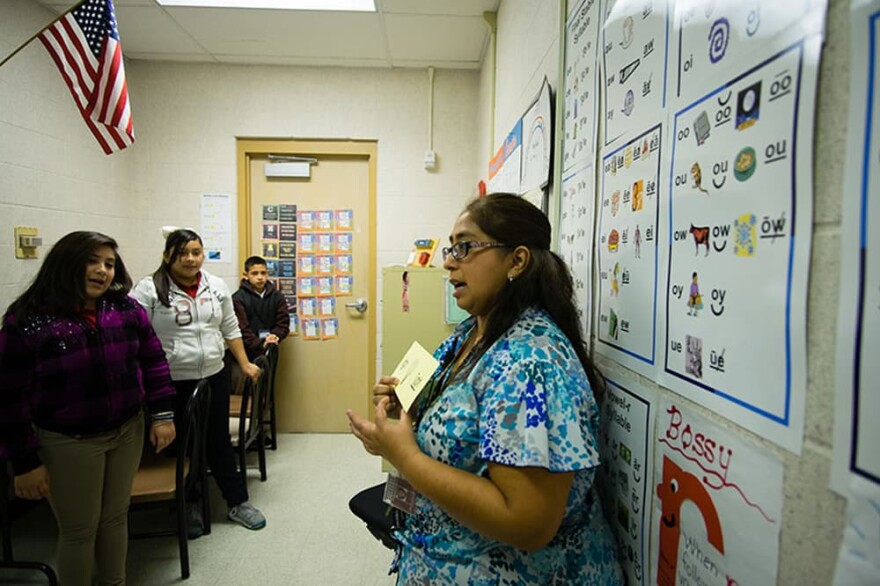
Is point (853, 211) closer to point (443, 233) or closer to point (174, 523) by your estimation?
point (174, 523)

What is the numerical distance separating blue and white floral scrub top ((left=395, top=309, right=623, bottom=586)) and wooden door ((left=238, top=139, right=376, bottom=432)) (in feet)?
9.50

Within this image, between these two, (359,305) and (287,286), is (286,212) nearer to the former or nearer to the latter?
(287,286)

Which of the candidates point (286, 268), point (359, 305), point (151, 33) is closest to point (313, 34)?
point (151, 33)

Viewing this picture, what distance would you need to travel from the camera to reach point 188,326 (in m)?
2.29

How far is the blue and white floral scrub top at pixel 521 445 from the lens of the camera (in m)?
0.75

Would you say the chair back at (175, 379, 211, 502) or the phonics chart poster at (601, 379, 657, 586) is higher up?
the phonics chart poster at (601, 379, 657, 586)

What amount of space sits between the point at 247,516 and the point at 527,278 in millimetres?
2272

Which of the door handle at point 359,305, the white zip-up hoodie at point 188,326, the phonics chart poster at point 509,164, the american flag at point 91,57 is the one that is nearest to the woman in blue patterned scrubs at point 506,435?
the phonics chart poster at point 509,164

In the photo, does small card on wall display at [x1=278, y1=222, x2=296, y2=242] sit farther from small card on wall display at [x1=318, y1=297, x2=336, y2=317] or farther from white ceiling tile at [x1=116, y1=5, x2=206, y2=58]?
white ceiling tile at [x1=116, y1=5, x2=206, y2=58]

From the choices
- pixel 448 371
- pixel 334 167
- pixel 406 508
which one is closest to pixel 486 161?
pixel 334 167

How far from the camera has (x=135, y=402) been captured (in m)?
1.72

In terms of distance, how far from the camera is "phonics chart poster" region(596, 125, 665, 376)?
803mm

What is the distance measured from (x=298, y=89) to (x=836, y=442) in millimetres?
3953

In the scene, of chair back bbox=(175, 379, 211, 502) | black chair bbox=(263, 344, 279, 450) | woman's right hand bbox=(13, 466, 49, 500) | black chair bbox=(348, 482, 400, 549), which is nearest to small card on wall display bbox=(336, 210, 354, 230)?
black chair bbox=(263, 344, 279, 450)
